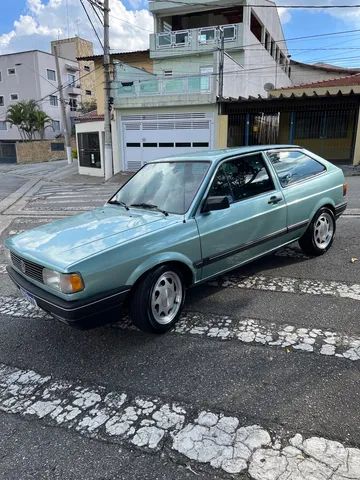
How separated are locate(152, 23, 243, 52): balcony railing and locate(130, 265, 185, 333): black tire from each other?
22.2 metres

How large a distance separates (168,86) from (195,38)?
23.1 ft

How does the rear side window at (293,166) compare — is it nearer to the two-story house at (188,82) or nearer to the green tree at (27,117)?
the two-story house at (188,82)

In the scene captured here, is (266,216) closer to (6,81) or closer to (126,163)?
(126,163)

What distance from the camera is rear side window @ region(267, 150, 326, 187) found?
15.7 ft

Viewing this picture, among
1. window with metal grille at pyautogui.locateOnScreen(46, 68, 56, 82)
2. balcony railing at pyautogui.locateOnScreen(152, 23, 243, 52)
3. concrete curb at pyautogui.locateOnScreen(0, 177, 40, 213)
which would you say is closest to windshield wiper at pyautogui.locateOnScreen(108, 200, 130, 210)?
concrete curb at pyautogui.locateOnScreen(0, 177, 40, 213)

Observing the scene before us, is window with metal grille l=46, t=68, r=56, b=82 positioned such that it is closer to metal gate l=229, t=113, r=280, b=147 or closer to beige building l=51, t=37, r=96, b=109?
beige building l=51, t=37, r=96, b=109

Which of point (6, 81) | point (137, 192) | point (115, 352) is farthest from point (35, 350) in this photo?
point (6, 81)

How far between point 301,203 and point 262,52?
80.7 ft

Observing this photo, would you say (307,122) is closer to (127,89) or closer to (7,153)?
(127,89)

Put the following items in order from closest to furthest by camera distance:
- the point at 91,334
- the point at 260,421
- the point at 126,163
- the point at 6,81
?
the point at 260,421
the point at 91,334
the point at 126,163
the point at 6,81

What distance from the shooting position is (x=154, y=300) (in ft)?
11.2

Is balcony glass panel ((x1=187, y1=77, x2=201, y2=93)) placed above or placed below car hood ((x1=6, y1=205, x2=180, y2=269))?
above

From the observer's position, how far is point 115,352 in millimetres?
3375

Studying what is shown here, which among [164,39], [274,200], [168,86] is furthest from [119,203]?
[164,39]
